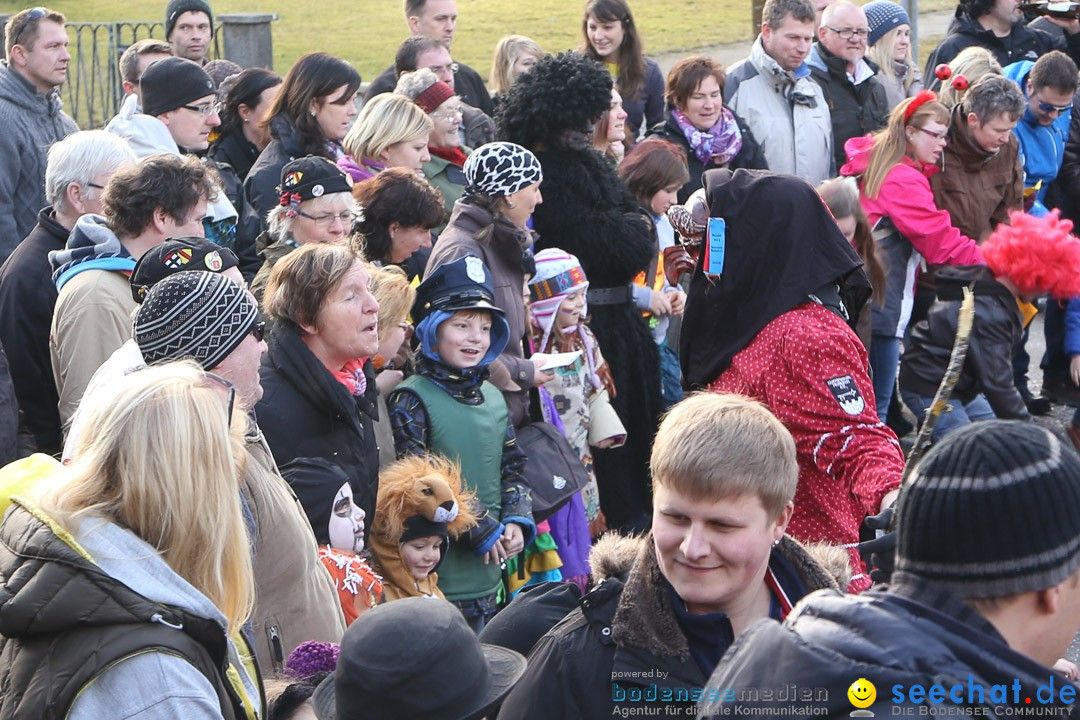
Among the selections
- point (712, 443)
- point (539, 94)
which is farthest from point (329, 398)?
point (539, 94)

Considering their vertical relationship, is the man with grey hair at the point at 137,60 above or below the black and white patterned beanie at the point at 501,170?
above

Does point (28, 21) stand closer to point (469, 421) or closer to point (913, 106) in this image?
point (469, 421)

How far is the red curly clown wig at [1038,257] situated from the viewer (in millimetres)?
5781

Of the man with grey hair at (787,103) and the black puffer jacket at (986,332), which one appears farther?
the man with grey hair at (787,103)

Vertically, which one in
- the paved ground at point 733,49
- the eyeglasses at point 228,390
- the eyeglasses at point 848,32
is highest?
the eyeglasses at point 848,32

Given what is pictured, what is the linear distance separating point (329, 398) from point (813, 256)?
1558mm

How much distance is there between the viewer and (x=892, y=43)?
9.33 m

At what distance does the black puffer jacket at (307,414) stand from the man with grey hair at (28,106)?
113 inches

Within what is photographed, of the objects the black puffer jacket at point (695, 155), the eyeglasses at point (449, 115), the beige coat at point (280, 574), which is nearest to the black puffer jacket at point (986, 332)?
the black puffer jacket at point (695, 155)

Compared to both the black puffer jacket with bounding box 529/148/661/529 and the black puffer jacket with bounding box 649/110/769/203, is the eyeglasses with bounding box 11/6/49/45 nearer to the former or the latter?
the black puffer jacket with bounding box 529/148/661/529

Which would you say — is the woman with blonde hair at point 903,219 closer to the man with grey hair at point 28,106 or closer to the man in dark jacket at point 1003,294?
the man in dark jacket at point 1003,294

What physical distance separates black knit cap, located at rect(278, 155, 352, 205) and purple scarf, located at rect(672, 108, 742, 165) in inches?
117

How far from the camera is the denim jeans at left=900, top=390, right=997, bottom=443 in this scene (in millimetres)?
6273

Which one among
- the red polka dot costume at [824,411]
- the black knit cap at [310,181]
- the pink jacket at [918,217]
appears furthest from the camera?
the pink jacket at [918,217]
